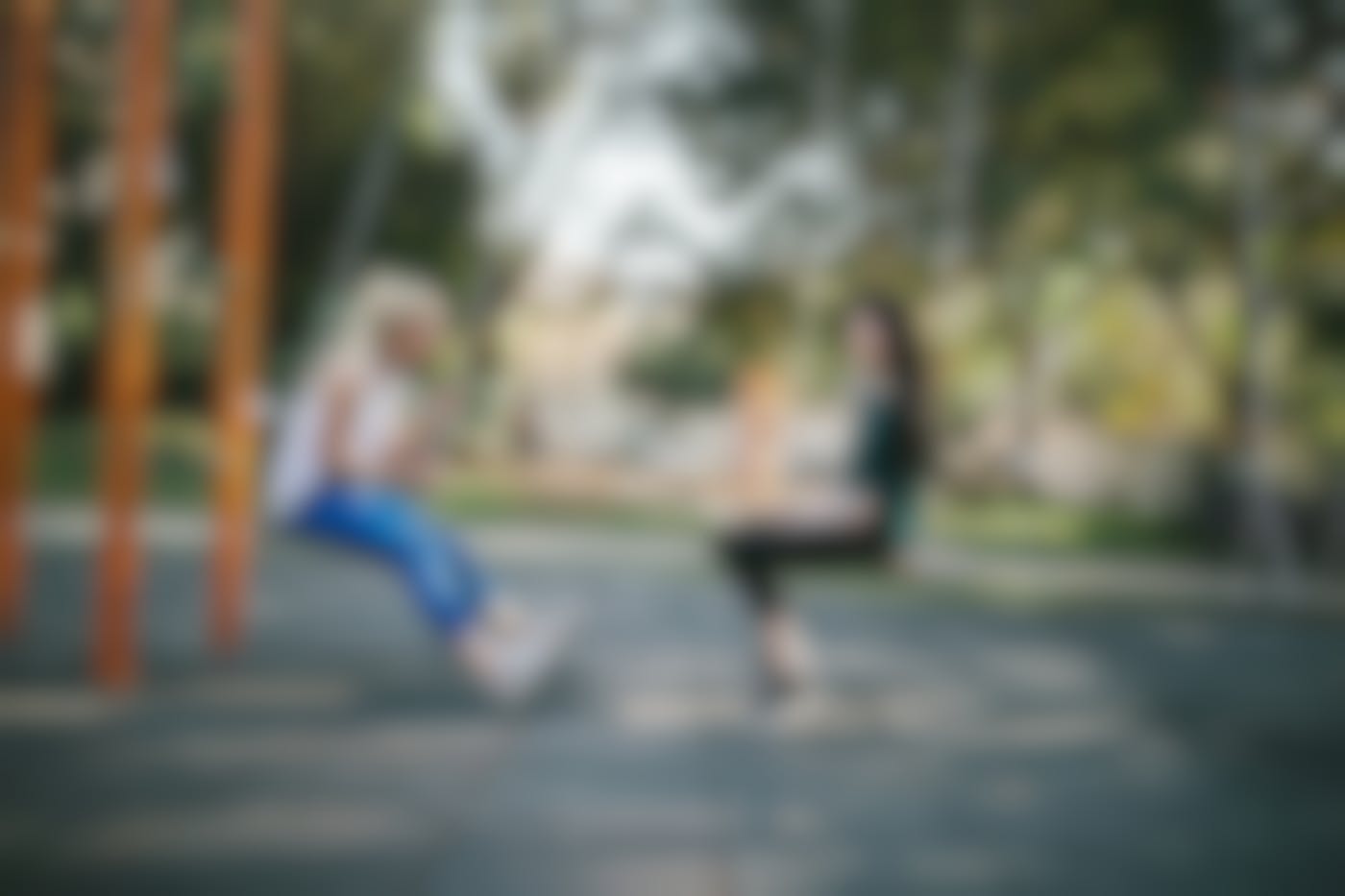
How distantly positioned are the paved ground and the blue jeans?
31 cm

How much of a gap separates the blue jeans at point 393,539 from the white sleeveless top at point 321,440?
0.05 meters

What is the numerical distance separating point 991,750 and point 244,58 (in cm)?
328

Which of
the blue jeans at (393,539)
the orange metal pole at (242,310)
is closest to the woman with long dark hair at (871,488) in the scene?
the blue jeans at (393,539)

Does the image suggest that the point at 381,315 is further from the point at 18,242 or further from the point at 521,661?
the point at 18,242

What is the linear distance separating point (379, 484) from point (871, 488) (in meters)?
1.45

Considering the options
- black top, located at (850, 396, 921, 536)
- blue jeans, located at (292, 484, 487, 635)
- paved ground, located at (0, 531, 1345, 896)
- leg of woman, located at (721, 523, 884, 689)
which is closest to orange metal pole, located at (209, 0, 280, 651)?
paved ground, located at (0, 531, 1345, 896)

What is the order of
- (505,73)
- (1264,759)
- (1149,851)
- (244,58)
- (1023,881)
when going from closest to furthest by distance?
(1023,881) → (1149,851) → (1264,759) → (244,58) → (505,73)

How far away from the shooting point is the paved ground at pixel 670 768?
2908 millimetres

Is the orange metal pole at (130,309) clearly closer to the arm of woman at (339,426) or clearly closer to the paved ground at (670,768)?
the paved ground at (670,768)

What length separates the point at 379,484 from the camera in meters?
4.67

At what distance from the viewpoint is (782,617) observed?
491 cm

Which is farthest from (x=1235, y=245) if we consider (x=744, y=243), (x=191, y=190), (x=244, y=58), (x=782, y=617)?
(x=191, y=190)

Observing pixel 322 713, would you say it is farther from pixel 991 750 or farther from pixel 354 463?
pixel 991 750

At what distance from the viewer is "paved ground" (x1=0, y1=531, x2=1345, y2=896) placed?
2.91 metres
